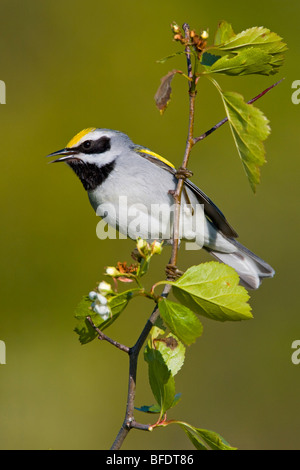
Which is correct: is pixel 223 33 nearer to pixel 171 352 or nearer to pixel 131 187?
pixel 171 352

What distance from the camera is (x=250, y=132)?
1578 millimetres

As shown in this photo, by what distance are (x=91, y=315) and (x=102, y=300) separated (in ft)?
0.49

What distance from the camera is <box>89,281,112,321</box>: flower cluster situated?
1515 millimetres

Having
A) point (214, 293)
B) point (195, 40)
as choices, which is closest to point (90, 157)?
point (195, 40)

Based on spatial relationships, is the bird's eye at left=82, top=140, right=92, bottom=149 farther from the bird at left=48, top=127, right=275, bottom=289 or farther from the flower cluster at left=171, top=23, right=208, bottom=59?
the flower cluster at left=171, top=23, right=208, bottom=59

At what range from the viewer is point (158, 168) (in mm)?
2906

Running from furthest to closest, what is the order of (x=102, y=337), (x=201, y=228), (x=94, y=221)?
(x=94, y=221), (x=201, y=228), (x=102, y=337)

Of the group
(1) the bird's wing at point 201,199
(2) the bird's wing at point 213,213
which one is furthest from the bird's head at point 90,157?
(2) the bird's wing at point 213,213

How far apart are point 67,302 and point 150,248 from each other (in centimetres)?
267

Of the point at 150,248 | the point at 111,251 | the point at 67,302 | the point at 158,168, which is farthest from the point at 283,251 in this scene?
the point at 150,248

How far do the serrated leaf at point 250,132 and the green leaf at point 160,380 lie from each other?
521 millimetres

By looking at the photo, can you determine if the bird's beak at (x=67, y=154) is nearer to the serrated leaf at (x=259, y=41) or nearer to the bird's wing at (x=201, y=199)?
the bird's wing at (x=201, y=199)

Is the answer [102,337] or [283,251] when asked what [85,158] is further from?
[283,251]

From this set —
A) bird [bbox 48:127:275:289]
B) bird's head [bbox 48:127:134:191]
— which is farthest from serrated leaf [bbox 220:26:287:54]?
bird's head [bbox 48:127:134:191]
